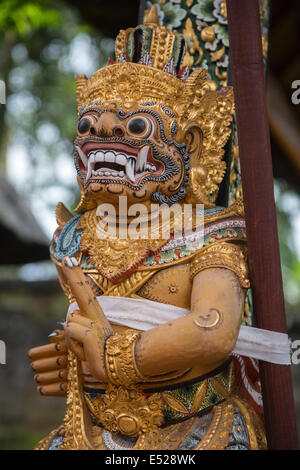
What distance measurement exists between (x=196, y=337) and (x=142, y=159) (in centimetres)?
66

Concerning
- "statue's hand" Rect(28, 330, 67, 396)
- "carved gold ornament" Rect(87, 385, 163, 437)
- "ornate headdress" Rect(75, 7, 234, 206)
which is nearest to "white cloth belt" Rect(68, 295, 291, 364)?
"carved gold ornament" Rect(87, 385, 163, 437)

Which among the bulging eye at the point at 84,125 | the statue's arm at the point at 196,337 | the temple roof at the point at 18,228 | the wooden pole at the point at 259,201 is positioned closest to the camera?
the statue's arm at the point at 196,337

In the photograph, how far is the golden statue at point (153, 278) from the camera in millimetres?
2223

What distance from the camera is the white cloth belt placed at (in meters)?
2.32

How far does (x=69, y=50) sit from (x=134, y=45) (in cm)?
1033

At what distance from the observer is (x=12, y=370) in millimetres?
8469

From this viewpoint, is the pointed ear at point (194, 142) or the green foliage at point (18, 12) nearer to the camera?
the pointed ear at point (194, 142)

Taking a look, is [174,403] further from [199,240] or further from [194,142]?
[194,142]

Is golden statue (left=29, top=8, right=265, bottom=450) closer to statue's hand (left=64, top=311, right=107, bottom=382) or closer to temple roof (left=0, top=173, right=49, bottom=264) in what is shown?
statue's hand (left=64, top=311, right=107, bottom=382)

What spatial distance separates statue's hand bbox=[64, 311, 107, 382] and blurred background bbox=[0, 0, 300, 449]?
0.97 m

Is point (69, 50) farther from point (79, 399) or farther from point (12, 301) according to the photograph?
point (79, 399)

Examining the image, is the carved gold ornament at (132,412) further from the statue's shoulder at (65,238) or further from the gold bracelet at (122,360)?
the statue's shoulder at (65,238)

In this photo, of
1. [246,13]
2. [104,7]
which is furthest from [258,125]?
[104,7]
